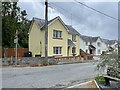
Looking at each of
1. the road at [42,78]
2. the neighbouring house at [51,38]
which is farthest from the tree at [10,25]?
the road at [42,78]

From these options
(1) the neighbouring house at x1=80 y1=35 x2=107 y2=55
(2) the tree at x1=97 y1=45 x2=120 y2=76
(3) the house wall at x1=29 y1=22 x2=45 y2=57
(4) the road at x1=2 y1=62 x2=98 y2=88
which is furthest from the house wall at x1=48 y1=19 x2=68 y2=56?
(1) the neighbouring house at x1=80 y1=35 x2=107 y2=55

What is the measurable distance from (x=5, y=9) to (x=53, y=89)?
36272 mm

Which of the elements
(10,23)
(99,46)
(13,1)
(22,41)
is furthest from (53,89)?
(99,46)

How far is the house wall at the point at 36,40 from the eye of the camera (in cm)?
3912

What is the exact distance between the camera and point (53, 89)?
11.3 metres

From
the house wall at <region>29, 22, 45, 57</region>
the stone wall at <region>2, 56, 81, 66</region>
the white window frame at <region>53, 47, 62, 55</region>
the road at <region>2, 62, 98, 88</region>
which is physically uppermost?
the house wall at <region>29, 22, 45, 57</region>

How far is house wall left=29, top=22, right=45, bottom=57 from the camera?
128 feet

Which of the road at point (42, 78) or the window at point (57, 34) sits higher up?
the window at point (57, 34)

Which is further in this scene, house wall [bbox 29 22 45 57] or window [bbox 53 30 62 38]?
window [bbox 53 30 62 38]

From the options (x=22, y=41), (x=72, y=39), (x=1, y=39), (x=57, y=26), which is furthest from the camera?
(x=22, y=41)

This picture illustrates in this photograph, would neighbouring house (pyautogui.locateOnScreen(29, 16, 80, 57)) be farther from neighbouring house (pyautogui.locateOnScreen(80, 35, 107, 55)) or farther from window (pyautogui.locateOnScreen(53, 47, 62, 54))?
neighbouring house (pyautogui.locateOnScreen(80, 35, 107, 55))

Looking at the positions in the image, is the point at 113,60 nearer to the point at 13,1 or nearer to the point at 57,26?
the point at 57,26

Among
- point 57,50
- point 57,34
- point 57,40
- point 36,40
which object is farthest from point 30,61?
point 57,34

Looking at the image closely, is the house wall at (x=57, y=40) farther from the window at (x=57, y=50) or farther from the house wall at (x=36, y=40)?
the house wall at (x=36, y=40)
